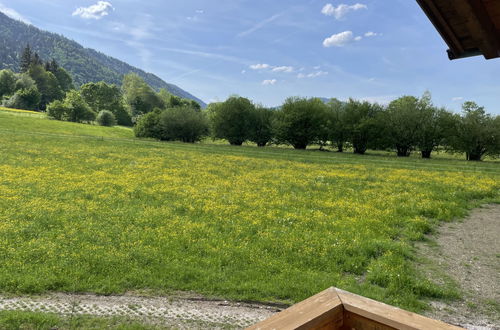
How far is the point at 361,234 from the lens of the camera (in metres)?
11.4

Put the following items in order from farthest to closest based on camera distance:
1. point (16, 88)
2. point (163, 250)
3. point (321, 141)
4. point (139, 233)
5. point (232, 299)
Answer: point (16, 88), point (321, 141), point (139, 233), point (163, 250), point (232, 299)

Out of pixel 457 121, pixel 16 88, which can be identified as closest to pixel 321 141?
pixel 457 121

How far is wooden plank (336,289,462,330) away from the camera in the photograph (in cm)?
200

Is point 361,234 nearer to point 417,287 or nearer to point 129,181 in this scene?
point 417,287

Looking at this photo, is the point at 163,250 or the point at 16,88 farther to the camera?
the point at 16,88

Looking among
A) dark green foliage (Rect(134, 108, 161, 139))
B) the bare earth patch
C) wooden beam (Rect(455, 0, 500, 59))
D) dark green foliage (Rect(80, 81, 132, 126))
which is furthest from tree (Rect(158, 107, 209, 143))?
dark green foliage (Rect(80, 81, 132, 126))

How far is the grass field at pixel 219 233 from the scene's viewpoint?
25.6 feet

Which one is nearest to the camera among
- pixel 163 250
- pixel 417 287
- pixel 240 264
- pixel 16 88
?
pixel 417 287

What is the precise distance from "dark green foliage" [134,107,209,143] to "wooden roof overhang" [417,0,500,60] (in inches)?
2684

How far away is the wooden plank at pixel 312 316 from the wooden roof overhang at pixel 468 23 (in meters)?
3.97

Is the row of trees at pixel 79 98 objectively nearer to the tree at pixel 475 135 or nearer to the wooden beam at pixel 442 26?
the tree at pixel 475 135

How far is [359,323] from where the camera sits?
2244 mm

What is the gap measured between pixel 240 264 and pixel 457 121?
5925 cm

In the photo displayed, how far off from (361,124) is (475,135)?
18080 mm
